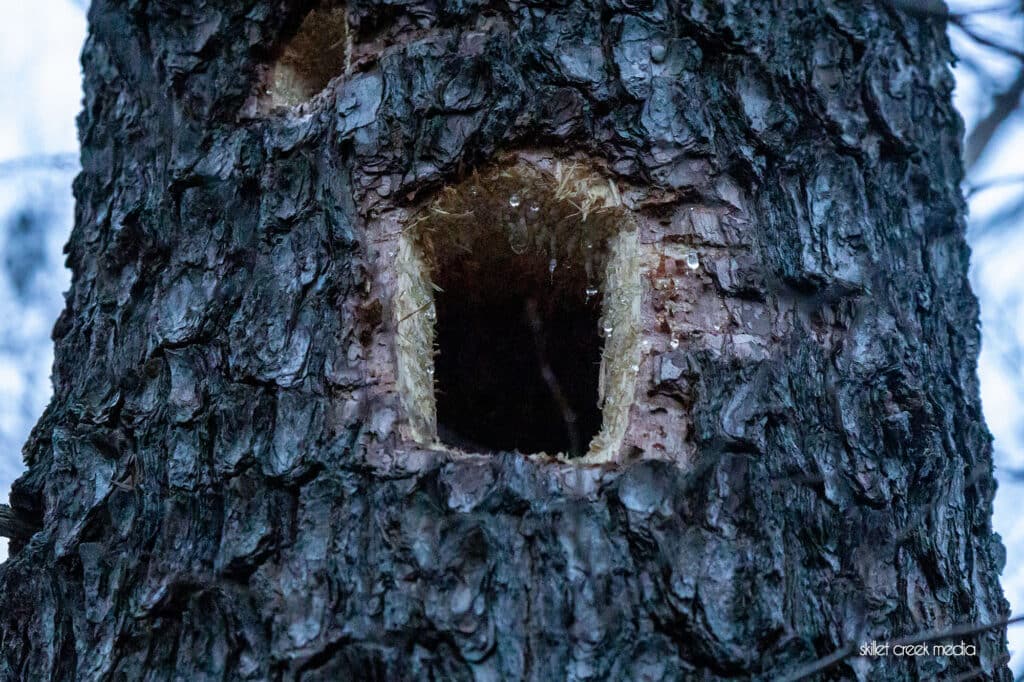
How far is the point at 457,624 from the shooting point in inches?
63.7

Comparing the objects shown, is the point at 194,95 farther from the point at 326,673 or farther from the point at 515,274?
the point at 326,673

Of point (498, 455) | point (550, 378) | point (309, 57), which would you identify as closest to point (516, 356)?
point (550, 378)

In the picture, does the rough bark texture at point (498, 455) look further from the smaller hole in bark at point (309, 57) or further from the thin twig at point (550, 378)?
the thin twig at point (550, 378)

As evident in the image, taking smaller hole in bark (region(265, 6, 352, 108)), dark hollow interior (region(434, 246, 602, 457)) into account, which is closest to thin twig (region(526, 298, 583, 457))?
dark hollow interior (region(434, 246, 602, 457))

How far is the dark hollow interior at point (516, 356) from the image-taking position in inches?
100.0

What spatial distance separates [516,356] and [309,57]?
1094mm

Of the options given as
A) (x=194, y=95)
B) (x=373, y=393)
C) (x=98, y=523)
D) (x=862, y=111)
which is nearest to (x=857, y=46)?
(x=862, y=111)

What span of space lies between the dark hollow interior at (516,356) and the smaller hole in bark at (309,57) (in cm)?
54

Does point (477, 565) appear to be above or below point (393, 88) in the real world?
below

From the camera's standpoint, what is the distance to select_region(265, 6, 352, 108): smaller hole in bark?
7.61 feet

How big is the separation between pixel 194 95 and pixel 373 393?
0.89 meters

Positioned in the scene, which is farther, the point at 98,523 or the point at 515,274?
the point at 515,274

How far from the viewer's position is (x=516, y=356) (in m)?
3.06

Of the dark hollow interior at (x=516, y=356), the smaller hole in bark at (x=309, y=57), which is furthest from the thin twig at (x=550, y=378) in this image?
the smaller hole in bark at (x=309, y=57)
